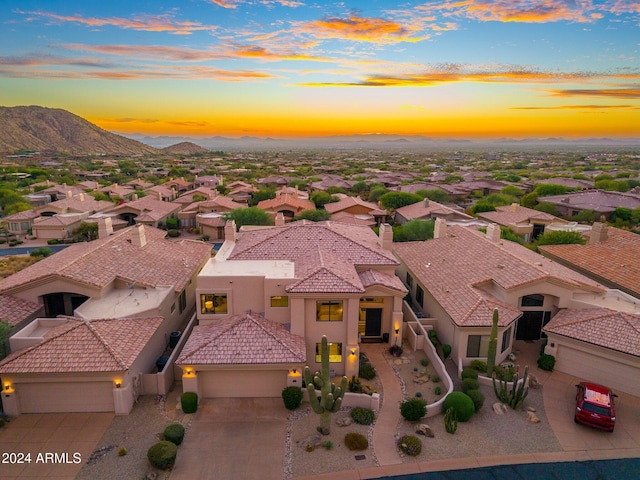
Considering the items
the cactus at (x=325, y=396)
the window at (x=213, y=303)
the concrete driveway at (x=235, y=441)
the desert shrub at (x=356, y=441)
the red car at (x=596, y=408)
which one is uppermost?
the window at (x=213, y=303)

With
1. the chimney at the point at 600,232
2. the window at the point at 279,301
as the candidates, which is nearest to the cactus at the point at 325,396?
the window at the point at 279,301

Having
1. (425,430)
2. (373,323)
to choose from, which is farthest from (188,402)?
(373,323)

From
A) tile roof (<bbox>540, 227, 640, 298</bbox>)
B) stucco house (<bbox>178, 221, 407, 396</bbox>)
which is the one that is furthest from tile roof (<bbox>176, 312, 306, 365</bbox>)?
tile roof (<bbox>540, 227, 640, 298</bbox>)

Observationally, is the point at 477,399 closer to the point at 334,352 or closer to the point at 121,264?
the point at 334,352

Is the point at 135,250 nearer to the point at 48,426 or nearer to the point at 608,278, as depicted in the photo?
the point at 48,426

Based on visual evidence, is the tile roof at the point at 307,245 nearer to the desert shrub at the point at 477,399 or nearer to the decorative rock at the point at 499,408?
the desert shrub at the point at 477,399

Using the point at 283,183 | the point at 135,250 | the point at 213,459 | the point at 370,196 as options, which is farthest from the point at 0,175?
the point at 213,459

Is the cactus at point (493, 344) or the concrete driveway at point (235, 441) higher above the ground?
the cactus at point (493, 344)
